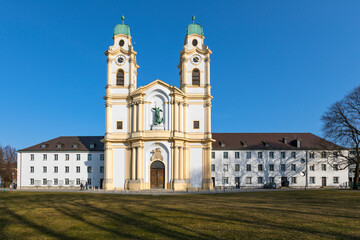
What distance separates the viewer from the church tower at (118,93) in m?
52.9

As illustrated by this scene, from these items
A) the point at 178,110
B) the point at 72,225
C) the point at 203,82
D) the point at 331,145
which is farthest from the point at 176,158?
the point at 72,225

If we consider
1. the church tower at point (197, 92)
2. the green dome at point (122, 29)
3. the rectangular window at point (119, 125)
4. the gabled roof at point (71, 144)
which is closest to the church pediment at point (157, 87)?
the church tower at point (197, 92)

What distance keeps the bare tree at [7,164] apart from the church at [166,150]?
16.2 meters

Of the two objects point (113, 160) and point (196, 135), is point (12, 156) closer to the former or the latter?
point (113, 160)

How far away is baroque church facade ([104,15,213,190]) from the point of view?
168 ft

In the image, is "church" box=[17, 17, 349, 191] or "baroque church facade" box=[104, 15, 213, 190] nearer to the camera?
"baroque church facade" box=[104, 15, 213, 190]

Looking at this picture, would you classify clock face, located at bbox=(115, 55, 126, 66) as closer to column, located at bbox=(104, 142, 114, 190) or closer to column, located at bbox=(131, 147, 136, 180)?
column, located at bbox=(104, 142, 114, 190)

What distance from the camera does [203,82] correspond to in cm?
5488

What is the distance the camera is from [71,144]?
6594 cm

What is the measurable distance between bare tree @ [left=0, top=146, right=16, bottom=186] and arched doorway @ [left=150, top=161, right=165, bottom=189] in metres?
43.2

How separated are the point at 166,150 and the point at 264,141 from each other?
2443 centimetres

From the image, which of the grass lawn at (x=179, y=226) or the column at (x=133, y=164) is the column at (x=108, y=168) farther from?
the grass lawn at (x=179, y=226)

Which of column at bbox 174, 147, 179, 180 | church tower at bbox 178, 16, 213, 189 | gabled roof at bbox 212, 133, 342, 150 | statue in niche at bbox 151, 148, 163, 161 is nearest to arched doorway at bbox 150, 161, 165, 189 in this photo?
statue in niche at bbox 151, 148, 163, 161

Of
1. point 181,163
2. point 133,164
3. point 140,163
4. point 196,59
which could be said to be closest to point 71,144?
point 133,164
